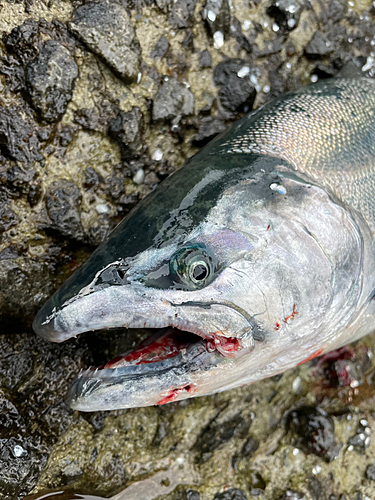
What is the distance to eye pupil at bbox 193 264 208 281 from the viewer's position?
1.84 metres

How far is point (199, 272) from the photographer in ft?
6.06

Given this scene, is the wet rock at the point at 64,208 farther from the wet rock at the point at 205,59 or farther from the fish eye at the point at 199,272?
the wet rock at the point at 205,59

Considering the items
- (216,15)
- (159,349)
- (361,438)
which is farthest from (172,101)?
(361,438)

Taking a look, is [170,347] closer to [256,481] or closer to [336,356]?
[256,481]

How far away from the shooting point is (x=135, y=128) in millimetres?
2652

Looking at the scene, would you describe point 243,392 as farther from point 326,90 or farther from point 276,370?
point 326,90

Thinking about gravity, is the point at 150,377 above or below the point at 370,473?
above

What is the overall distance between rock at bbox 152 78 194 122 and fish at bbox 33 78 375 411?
1.88ft

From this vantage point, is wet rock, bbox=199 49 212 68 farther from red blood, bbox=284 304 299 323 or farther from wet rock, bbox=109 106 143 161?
red blood, bbox=284 304 299 323

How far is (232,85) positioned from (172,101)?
1.49 ft

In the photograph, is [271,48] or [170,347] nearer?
[170,347]

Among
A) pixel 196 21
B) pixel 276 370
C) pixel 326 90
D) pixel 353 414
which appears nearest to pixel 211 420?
pixel 276 370

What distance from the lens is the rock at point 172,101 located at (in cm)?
272

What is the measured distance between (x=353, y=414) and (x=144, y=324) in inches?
77.6
